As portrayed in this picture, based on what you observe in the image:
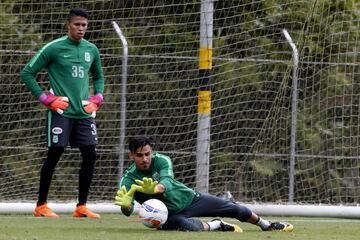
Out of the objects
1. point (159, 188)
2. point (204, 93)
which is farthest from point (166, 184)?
point (204, 93)

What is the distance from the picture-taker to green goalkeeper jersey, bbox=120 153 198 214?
28.7ft

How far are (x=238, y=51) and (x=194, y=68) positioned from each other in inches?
20.7

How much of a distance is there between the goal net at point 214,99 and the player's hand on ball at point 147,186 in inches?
145

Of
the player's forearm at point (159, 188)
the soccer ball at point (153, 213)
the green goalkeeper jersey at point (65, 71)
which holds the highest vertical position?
the green goalkeeper jersey at point (65, 71)

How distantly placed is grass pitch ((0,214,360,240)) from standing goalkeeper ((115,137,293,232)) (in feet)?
0.51

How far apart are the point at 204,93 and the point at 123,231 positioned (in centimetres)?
305

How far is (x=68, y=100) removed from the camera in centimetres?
1023

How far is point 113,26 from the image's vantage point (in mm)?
12234

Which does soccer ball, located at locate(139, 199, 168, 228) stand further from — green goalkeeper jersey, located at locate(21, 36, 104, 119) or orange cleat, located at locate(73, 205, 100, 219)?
green goalkeeper jersey, located at locate(21, 36, 104, 119)

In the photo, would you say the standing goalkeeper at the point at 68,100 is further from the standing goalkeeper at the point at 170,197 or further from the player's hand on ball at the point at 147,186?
the player's hand on ball at the point at 147,186

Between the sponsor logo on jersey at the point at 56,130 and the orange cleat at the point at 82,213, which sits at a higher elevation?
the sponsor logo on jersey at the point at 56,130

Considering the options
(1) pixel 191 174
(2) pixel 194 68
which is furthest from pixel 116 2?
(1) pixel 191 174

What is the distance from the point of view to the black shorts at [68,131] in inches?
400

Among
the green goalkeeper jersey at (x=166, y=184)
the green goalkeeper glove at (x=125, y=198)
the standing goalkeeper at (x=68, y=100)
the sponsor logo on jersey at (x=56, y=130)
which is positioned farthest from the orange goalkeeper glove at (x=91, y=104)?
the green goalkeeper glove at (x=125, y=198)
